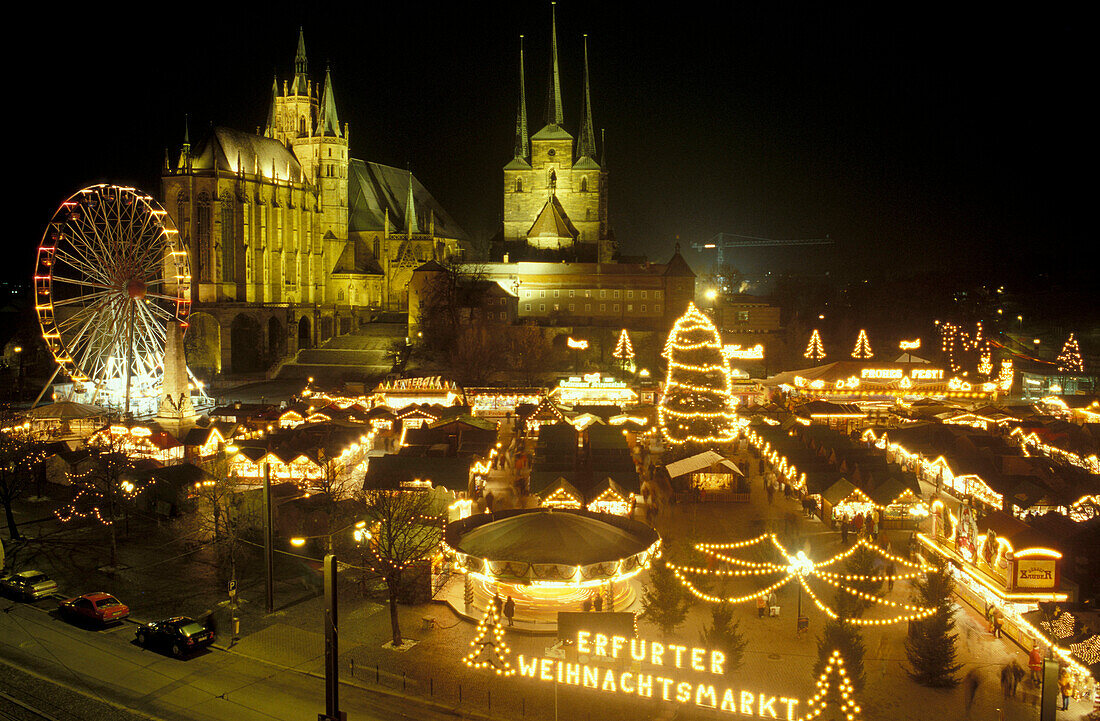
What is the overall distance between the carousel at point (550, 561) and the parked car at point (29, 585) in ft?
26.8

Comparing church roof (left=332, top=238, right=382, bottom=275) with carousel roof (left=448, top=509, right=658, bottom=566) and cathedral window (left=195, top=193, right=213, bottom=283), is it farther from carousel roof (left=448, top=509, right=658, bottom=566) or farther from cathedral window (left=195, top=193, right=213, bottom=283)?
carousel roof (left=448, top=509, right=658, bottom=566)

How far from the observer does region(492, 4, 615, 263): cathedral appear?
233ft

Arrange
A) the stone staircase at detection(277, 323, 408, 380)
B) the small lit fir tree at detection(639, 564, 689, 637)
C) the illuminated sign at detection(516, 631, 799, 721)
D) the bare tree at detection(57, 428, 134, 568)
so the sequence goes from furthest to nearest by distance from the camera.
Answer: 1. the stone staircase at detection(277, 323, 408, 380)
2. the bare tree at detection(57, 428, 134, 568)
3. the small lit fir tree at detection(639, 564, 689, 637)
4. the illuminated sign at detection(516, 631, 799, 721)

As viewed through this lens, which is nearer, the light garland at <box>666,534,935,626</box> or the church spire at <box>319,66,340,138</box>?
the light garland at <box>666,534,935,626</box>

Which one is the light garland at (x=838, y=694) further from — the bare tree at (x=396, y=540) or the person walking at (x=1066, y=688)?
the bare tree at (x=396, y=540)

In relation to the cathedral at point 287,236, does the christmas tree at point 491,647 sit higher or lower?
lower

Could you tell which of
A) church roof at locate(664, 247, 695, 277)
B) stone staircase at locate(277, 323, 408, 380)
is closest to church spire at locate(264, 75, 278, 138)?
stone staircase at locate(277, 323, 408, 380)

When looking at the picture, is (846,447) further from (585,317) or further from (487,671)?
(585,317)

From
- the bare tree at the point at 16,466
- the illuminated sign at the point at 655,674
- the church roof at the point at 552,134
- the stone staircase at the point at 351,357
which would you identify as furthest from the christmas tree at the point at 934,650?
the church roof at the point at 552,134

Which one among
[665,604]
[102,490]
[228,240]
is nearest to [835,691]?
[665,604]

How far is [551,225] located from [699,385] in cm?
4321

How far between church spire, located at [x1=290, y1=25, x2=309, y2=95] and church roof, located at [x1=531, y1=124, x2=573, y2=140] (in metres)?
20.4

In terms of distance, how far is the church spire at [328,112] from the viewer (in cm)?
6347

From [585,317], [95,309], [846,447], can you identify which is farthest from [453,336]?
[846,447]
